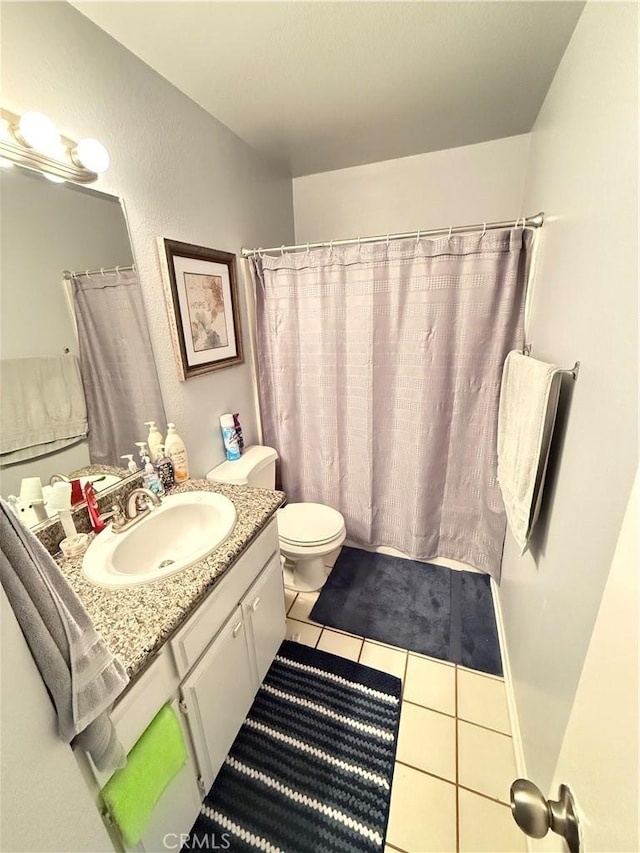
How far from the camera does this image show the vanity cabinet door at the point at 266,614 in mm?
1221

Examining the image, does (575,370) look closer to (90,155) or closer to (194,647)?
(194,647)

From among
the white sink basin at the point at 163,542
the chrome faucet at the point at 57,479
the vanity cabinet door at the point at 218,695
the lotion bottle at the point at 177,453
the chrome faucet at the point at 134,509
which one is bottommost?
the vanity cabinet door at the point at 218,695

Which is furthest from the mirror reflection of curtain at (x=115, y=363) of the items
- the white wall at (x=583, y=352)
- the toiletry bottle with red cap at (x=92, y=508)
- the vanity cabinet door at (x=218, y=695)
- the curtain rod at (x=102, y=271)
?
the white wall at (x=583, y=352)

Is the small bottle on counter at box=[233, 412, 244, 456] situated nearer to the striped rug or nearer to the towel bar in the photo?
the striped rug

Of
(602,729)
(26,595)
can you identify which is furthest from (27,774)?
(602,729)

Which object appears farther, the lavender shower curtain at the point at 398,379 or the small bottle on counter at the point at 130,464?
the lavender shower curtain at the point at 398,379

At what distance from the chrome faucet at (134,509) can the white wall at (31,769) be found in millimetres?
684

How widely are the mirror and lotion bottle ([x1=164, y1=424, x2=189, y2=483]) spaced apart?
0.31 meters

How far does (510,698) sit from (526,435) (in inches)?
42.2

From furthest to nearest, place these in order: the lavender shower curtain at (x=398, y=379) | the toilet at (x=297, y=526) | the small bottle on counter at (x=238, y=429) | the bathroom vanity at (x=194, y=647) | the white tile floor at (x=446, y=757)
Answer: the small bottle on counter at (x=238, y=429), the toilet at (x=297, y=526), the lavender shower curtain at (x=398, y=379), the white tile floor at (x=446, y=757), the bathroom vanity at (x=194, y=647)

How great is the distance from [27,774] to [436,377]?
5.71 ft

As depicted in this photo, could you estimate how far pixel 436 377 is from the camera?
5.59 feet

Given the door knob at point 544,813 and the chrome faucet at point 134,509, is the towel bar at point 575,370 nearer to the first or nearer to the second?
the door knob at point 544,813

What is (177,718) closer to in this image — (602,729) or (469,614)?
(602,729)
